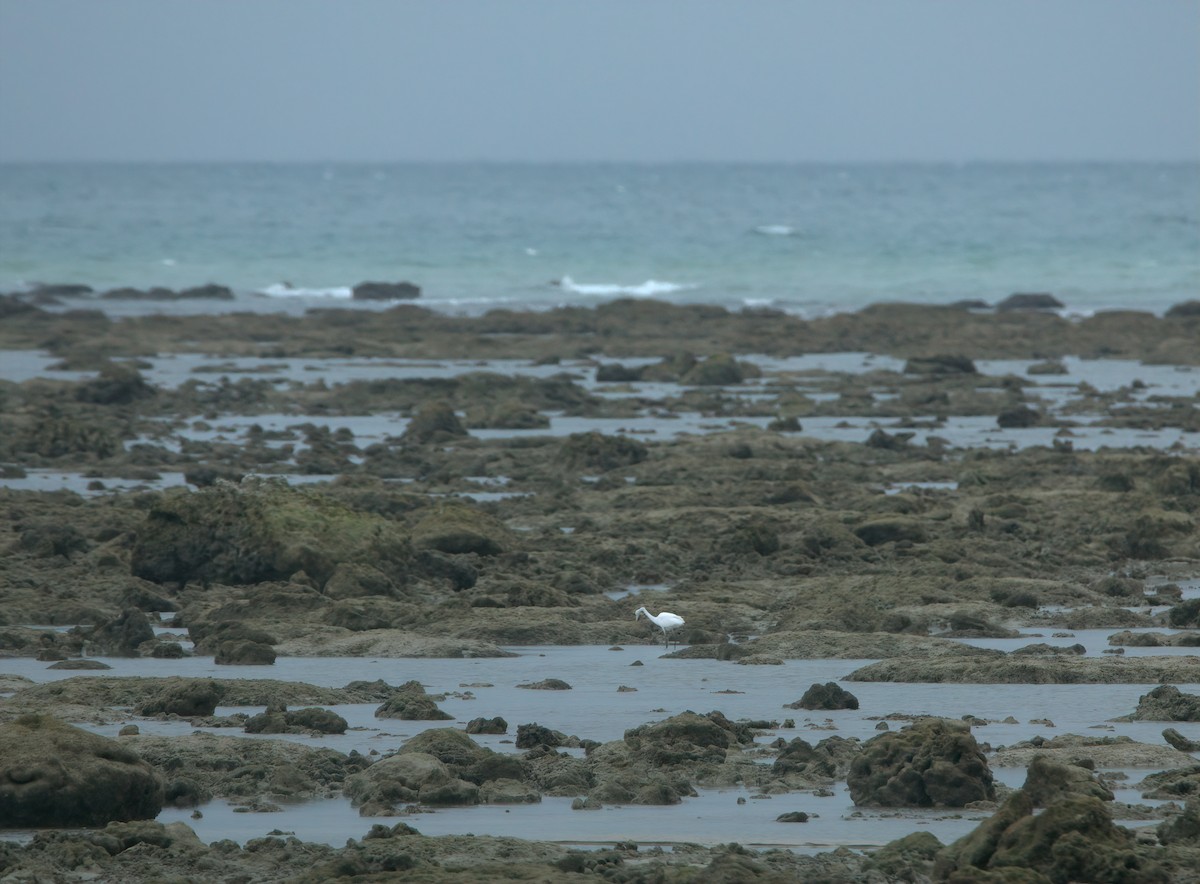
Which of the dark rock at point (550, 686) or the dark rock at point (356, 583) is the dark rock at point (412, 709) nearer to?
the dark rock at point (550, 686)

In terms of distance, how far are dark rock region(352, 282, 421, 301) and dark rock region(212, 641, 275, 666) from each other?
46311 millimetres

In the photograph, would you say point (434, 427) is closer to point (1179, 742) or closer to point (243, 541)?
point (243, 541)

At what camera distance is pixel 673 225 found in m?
93.4

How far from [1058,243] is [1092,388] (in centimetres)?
5606

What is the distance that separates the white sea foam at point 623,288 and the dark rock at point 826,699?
50.6 metres

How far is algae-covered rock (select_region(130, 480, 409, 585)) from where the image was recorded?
514 inches

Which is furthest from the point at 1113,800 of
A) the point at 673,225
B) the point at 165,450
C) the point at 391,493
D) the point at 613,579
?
the point at 673,225

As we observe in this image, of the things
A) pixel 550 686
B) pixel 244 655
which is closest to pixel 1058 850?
pixel 550 686

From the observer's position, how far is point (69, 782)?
7.28m

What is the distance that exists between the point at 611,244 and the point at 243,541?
226 ft

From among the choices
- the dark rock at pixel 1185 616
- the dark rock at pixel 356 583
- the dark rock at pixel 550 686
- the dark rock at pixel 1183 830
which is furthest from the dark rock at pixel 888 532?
the dark rock at pixel 1183 830

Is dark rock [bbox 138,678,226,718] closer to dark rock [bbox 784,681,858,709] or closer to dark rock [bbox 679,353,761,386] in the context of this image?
dark rock [bbox 784,681,858,709]

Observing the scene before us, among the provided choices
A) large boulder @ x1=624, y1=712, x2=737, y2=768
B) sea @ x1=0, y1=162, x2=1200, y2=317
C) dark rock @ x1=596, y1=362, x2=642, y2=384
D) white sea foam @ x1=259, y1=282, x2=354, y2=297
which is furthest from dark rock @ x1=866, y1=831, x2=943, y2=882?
white sea foam @ x1=259, y1=282, x2=354, y2=297

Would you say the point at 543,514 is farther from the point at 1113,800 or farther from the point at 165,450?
Result: the point at 1113,800
